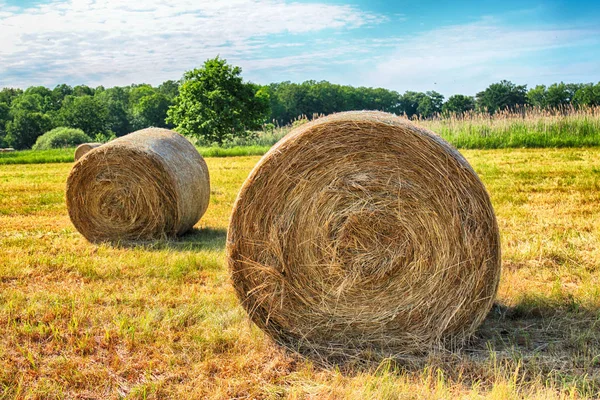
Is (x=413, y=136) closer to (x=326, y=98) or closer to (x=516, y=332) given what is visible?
(x=516, y=332)

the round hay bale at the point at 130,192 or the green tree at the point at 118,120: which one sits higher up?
the green tree at the point at 118,120

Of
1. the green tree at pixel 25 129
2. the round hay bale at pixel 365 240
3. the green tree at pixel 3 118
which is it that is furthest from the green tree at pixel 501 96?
the round hay bale at pixel 365 240

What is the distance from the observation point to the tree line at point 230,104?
38.8 meters

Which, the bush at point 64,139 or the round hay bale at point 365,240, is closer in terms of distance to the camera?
the round hay bale at point 365,240

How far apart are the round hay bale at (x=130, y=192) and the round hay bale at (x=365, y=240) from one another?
3.59m

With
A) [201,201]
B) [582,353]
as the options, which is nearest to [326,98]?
[201,201]

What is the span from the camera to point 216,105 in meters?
38.5

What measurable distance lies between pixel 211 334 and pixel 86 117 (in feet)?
203

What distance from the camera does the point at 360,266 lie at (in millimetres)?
4543

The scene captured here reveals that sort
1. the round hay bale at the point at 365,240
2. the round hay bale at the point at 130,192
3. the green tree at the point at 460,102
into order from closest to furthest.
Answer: the round hay bale at the point at 365,240, the round hay bale at the point at 130,192, the green tree at the point at 460,102

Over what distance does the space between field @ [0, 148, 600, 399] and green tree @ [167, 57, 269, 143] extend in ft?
100

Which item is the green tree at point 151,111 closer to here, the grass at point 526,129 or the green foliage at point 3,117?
the green foliage at point 3,117

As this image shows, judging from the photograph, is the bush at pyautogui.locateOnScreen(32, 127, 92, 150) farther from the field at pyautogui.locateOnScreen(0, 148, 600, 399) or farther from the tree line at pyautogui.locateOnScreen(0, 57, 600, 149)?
the field at pyautogui.locateOnScreen(0, 148, 600, 399)

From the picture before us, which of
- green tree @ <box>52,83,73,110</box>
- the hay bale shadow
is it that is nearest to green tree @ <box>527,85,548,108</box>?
green tree @ <box>52,83,73,110</box>
